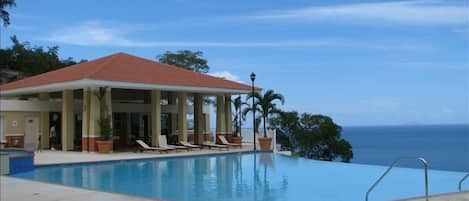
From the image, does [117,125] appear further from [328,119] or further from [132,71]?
[328,119]

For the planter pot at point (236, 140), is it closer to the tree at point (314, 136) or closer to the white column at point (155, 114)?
the white column at point (155, 114)

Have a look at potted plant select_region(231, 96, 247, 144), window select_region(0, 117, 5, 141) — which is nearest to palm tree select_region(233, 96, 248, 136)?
potted plant select_region(231, 96, 247, 144)

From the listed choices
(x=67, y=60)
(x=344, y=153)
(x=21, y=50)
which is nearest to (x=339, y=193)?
(x=344, y=153)

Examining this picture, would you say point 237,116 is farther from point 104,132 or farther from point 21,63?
point 21,63

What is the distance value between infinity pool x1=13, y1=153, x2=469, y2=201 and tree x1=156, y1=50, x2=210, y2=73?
31.1 m

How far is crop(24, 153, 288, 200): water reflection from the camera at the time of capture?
45.2 feet

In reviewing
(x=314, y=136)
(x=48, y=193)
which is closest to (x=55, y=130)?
(x=48, y=193)

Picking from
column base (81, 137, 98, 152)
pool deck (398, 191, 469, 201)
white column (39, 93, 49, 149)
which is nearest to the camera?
pool deck (398, 191, 469, 201)

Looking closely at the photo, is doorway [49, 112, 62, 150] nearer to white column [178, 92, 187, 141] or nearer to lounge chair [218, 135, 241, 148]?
white column [178, 92, 187, 141]

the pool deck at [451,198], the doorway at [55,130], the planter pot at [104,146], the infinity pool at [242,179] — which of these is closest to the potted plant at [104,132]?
the planter pot at [104,146]

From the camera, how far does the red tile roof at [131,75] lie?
2684 cm

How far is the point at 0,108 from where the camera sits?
26.2m

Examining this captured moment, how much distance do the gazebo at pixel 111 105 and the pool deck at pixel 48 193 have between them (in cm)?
1190

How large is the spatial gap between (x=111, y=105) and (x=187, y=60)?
26.0m
